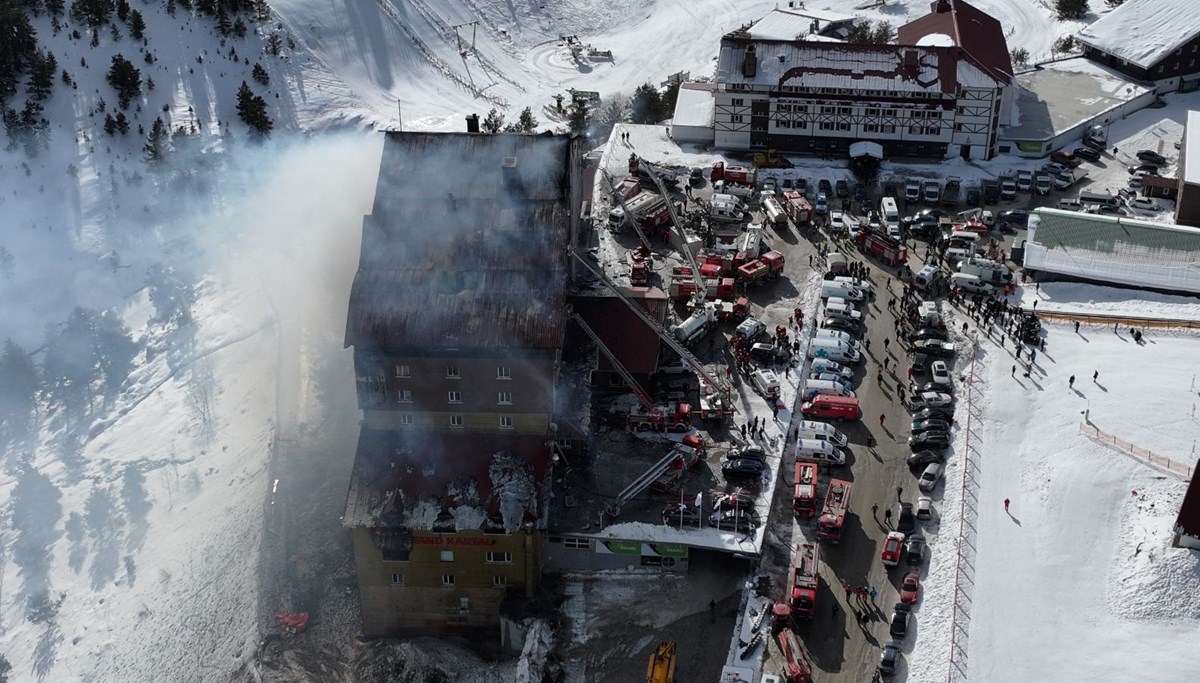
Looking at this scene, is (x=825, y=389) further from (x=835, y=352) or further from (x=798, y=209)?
(x=798, y=209)

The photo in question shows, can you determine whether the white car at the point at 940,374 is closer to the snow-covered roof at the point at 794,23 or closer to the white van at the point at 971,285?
the white van at the point at 971,285

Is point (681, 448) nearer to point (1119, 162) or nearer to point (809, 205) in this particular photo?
point (809, 205)

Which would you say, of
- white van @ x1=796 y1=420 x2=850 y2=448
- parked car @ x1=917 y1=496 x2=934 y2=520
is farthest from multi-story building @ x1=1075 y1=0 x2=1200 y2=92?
parked car @ x1=917 y1=496 x2=934 y2=520

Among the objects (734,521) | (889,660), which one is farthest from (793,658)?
(734,521)

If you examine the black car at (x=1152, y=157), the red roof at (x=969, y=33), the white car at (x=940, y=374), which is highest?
the red roof at (x=969, y=33)

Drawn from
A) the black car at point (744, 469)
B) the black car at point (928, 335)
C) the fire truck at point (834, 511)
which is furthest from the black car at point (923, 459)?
the black car at point (928, 335)

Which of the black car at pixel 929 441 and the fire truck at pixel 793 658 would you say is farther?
the black car at pixel 929 441
